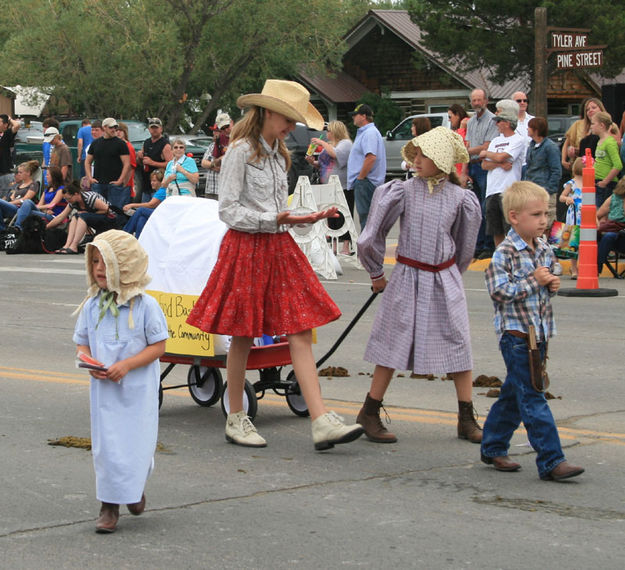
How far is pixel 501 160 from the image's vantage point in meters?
15.2

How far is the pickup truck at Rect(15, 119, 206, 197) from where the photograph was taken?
31.2m

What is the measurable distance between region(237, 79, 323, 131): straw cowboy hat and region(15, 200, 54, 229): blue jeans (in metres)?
13.6

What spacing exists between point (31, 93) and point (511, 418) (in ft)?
132

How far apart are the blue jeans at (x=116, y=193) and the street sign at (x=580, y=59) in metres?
7.15

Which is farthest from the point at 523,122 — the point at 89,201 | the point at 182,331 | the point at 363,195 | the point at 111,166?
the point at 182,331

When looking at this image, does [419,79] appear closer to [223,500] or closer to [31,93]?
[31,93]

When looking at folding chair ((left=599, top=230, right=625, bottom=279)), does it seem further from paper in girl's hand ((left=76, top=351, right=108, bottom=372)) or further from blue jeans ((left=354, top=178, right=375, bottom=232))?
paper in girl's hand ((left=76, top=351, right=108, bottom=372))

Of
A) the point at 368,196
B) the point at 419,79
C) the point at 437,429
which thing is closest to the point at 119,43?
the point at 419,79

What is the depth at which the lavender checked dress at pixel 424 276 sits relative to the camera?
6.80 metres

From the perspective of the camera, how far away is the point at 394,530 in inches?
207

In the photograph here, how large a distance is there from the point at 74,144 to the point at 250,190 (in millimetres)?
27852

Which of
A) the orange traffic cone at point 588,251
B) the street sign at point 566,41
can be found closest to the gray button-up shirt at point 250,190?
the orange traffic cone at point 588,251

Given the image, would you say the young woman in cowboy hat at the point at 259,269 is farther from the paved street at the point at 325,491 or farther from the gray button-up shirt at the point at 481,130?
the gray button-up shirt at the point at 481,130

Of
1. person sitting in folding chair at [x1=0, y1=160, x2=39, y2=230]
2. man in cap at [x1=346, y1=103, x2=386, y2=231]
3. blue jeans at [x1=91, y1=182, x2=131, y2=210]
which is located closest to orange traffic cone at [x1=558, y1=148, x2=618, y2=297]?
man in cap at [x1=346, y1=103, x2=386, y2=231]
